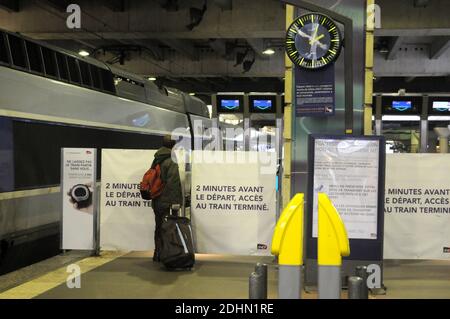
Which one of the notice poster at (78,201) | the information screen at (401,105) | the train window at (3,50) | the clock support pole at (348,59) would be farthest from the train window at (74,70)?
the information screen at (401,105)

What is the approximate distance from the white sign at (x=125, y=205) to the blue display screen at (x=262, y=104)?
230 inches

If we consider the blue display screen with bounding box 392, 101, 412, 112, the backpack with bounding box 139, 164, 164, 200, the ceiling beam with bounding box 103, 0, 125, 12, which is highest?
the ceiling beam with bounding box 103, 0, 125, 12

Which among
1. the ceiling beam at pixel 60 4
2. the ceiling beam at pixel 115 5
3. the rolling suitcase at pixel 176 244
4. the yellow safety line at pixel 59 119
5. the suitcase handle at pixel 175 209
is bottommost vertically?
the rolling suitcase at pixel 176 244

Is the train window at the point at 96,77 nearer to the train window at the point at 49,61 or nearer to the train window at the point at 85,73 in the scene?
the train window at the point at 85,73

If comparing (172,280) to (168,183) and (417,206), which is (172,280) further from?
(417,206)

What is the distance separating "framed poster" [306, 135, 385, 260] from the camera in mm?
6062

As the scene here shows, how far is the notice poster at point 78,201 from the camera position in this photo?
7871 mm

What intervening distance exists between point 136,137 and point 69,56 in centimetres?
322

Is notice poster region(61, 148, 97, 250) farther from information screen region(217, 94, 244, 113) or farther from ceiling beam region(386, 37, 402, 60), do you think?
ceiling beam region(386, 37, 402, 60)

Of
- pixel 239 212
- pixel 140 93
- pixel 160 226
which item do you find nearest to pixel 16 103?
pixel 160 226

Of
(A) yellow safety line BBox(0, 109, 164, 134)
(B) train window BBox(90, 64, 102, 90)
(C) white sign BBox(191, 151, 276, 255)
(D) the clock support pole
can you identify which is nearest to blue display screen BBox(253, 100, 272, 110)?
(A) yellow safety line BBox(0, 109, 164, 134)

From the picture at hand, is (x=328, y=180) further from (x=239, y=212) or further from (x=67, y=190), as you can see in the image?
(x=67, y=190)

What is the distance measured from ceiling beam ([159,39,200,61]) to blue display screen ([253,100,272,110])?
19.3 ft

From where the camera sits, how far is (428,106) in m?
14.6
